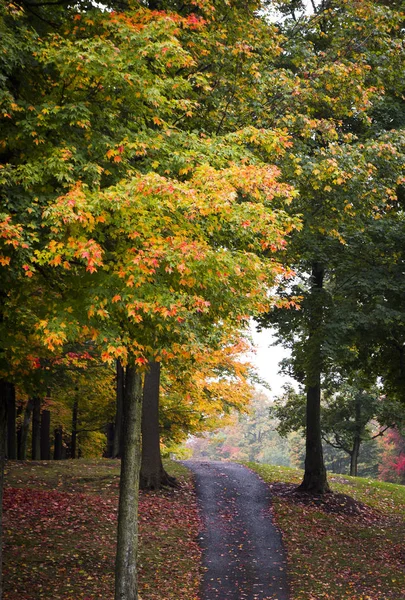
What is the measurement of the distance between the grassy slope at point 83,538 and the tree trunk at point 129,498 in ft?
3.05

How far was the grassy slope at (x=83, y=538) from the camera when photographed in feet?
36.1

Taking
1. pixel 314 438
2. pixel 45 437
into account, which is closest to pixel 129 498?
pixel 314 438

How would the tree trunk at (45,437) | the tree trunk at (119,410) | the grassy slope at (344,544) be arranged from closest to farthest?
the grassy slope at (344,544) < the tree trunk at (119,410) < the tree trunk at (45,437)

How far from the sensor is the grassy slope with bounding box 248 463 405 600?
12.3 m

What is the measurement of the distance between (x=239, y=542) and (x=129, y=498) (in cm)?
570

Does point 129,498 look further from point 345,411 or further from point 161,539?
point 345,411

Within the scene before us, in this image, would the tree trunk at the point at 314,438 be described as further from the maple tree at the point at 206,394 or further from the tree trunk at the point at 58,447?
the tree trunk at the point at 58,447

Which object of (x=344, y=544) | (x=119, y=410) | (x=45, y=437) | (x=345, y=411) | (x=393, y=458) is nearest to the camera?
(x=344, y=544)

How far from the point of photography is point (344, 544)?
50.8 ft

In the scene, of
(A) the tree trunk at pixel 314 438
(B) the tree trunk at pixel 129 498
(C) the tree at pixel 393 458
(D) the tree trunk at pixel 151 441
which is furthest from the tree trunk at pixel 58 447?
(C) the tree at pixel 393 458

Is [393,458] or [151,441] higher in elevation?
[151,441]

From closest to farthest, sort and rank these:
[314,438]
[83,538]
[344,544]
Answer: [83,538] → [344,544] → [314,438]

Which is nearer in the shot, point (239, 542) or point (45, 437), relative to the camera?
point (239, 542)

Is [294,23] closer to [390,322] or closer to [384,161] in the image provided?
[384,161]
